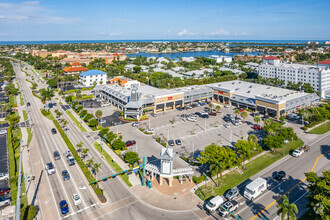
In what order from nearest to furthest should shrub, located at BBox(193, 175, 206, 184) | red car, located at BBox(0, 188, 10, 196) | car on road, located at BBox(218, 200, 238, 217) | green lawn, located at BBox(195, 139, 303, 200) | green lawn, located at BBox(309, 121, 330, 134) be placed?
1. car on road, located at BBox(218, 200, 238, 217)
2. red car, located at BBox(0, 188, 10, 196)
3. green lawn, located at BBox(195, 139, 303, 200)
4. shrub, located at BBox(193, 175, 206, 184)
5. green lawn, located at BBox(309, 121, 330, 134)

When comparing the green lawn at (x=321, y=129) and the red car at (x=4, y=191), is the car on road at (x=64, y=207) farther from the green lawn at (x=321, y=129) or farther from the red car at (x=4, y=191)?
the green lawn at (x=321, y=129)

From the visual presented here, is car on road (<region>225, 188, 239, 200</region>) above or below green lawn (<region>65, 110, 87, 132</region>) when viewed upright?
below

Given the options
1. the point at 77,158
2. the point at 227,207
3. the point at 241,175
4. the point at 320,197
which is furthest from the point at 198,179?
the point at 77,158

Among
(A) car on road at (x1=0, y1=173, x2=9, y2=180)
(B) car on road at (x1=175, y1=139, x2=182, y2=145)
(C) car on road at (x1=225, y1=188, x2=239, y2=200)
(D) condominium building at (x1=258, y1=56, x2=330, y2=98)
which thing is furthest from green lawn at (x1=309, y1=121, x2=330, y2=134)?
(A) car on road at (x1=0, y1=173, x2=9, y2=180)

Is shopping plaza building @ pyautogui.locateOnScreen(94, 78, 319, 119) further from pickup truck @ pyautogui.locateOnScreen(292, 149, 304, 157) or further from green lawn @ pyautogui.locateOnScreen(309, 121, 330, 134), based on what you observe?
pickup truck @ pyautogui.locateOnScreen(292, 149, 304, 157)

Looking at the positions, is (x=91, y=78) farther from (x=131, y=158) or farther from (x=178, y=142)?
(x=131, y=158)

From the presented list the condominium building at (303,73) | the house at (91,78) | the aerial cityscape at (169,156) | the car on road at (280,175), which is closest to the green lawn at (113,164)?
the aerial cityscape at (169,156)

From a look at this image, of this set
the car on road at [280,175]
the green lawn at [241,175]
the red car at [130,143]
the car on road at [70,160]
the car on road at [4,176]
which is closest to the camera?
the green lawn at [241,175]
